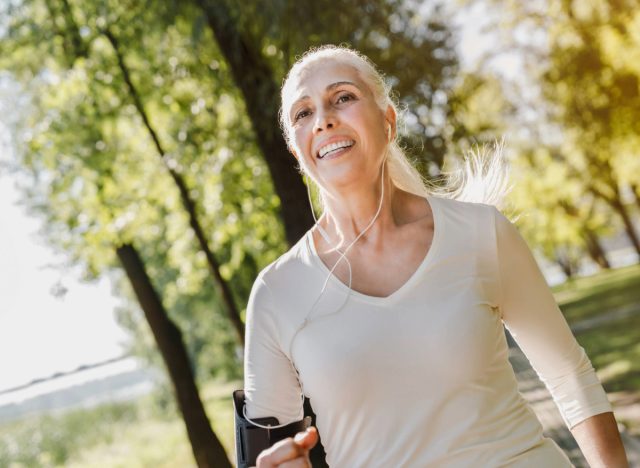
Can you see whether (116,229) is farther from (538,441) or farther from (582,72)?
(582,72)

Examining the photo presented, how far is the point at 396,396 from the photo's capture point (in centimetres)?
225

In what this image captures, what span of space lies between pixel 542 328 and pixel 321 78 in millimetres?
987

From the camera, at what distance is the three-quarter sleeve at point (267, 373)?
7.90 feet

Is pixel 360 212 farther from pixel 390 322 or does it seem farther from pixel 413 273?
pixel 390 322

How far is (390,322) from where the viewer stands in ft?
7.54

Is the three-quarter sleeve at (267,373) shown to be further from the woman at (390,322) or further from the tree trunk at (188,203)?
the tree trunk at (188,203)

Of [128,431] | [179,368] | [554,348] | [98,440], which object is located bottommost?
[128,431]

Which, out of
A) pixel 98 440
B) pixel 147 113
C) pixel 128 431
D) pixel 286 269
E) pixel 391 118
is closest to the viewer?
pixel 286 269

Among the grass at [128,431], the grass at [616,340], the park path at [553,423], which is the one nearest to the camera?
the park path at [553,423]

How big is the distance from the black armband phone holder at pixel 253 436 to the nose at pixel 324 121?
0.79 metres

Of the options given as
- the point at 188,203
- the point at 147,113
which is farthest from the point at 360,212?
the point at 147,113

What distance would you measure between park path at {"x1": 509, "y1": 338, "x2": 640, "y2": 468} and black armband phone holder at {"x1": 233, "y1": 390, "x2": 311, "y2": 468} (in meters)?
2.37

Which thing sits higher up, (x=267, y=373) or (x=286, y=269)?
(x=286, y=269)

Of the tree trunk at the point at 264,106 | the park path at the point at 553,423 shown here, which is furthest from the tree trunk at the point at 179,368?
the tree trunk at the point at 264,106
